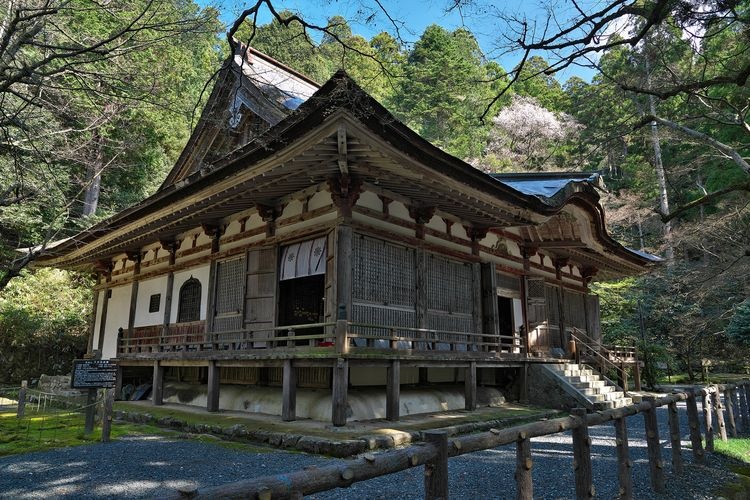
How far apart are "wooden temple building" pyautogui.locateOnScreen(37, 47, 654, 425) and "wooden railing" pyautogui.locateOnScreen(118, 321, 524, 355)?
48mm

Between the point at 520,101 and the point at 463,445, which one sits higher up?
the point at 520,101

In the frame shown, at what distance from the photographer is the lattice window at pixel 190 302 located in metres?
12.1

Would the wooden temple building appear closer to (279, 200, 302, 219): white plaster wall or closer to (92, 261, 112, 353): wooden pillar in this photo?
(279, 200, 302, 219): white plaster wall

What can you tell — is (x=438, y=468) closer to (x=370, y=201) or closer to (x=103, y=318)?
(x=370, y=201)

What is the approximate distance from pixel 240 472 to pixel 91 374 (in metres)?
3.98

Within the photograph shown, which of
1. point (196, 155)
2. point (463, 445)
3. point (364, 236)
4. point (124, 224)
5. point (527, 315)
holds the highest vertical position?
point (196, 155)

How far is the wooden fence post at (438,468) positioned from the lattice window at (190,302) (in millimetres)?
9956

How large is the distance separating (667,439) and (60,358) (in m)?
21.6

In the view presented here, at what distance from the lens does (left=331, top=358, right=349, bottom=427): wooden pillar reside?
23.8ft

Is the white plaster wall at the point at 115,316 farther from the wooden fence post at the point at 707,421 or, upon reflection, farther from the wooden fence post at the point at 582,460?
the wooden fence post at the point at 707,421

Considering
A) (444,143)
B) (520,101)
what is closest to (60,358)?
(444,143)

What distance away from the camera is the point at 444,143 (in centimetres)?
3559

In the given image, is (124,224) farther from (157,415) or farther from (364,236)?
(364,236)

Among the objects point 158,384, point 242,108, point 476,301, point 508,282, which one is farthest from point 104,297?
point 508,282
